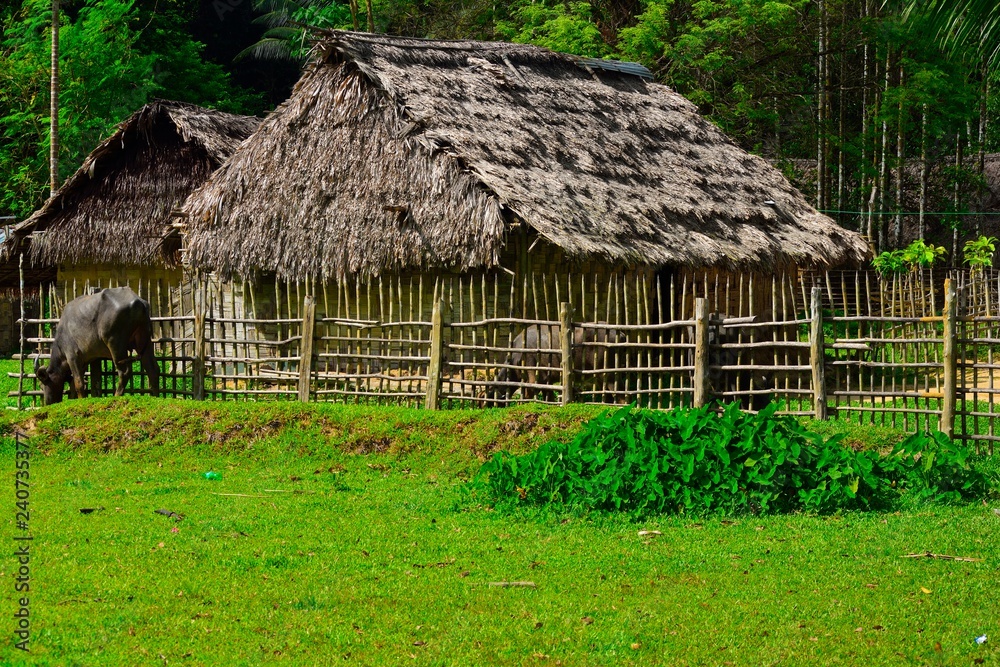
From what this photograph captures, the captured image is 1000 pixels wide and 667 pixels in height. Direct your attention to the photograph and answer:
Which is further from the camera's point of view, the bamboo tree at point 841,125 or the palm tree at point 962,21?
the bamboo tree at point 841,125

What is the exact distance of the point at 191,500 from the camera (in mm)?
8297

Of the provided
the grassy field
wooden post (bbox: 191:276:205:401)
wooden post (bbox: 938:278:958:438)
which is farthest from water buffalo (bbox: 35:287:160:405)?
wooden post (bbox: 938:278:958:438)

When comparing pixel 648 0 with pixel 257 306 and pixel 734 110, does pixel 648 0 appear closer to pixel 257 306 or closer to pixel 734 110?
→ pixel 734 110

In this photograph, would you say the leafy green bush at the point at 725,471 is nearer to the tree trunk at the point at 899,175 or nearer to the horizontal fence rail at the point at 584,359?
the horizontal fence rail at the point at 584,359

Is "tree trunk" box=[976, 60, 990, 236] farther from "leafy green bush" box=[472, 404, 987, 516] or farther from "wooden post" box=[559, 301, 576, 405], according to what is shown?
"leafy green bush" box=[472, 404, 987, 516]

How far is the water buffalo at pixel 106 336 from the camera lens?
472 inches

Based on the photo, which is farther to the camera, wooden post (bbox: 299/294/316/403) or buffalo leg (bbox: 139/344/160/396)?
buffalo leg (bbox: 139/344/160/396)

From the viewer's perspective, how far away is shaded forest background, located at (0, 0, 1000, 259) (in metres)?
23.7

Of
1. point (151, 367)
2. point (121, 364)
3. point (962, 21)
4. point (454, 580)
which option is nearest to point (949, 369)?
point (962, 21)

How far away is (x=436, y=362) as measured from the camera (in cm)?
1122

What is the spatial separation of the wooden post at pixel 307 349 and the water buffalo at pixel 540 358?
1.89 m

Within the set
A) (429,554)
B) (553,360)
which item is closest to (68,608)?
(429,554)

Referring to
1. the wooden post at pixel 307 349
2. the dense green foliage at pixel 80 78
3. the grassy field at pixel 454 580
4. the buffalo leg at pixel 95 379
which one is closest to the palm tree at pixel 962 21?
the grassy field at pixel 454 580

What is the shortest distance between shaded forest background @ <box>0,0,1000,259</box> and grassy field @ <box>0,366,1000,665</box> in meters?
16.0
